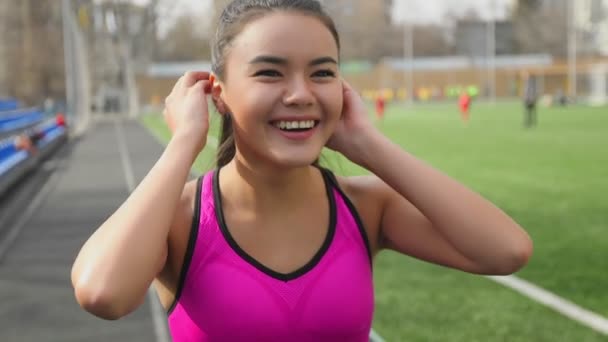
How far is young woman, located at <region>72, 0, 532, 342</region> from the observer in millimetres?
1887

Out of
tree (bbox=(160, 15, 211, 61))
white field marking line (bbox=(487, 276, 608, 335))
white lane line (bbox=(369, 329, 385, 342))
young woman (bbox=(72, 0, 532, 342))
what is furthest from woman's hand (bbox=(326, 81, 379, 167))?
tree (bbox=(160, 15, 211, 61))

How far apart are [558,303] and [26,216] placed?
771 cm

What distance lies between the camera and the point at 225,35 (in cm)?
202

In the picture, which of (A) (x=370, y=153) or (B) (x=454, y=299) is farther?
(B) (x=454, y=299)

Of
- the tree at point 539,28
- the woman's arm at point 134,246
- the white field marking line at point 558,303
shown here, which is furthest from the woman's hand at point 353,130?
the tree at point 539,28

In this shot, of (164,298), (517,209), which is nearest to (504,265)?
(164,298)

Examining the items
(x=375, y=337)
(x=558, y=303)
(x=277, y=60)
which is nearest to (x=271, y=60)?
(x=277, y=60)

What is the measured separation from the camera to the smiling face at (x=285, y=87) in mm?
1871

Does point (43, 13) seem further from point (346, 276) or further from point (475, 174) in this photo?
point (346, 276)

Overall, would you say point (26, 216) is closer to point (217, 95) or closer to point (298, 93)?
point (217, 95)

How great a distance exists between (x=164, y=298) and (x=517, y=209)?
872cm

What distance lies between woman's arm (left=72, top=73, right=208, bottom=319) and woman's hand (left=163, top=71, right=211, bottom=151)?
0.03 m

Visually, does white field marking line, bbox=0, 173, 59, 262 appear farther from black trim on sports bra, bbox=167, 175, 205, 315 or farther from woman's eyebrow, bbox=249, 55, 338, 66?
woman's eyebrow, bbox=249, 55, 338, 66

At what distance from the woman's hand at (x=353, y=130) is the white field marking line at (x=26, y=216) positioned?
268 inches
